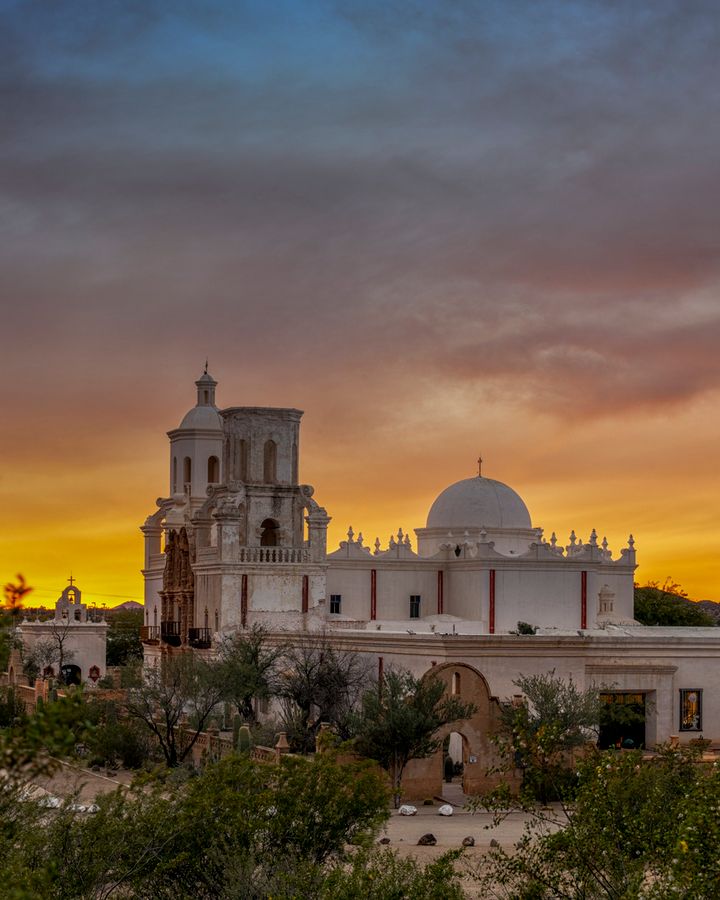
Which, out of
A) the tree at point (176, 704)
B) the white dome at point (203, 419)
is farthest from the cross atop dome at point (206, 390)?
the tree at point (176, 704)

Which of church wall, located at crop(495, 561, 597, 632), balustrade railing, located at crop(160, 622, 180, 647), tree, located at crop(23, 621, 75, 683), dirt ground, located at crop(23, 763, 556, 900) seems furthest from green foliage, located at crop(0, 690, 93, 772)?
tree, located at crop(23, 621, 75, 683)

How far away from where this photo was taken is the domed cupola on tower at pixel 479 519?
63.4 meters

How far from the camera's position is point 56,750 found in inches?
427

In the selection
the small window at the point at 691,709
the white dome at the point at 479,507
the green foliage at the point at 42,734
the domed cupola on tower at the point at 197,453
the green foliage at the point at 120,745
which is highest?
the domed cupola on tower at the point at 197,453

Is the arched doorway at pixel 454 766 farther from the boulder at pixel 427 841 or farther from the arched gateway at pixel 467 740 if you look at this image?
the boulder at pixel 427 841

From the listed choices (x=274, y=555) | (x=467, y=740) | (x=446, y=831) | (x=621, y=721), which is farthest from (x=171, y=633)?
(x=446, y=831)

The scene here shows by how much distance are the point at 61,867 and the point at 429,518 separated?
147 feet

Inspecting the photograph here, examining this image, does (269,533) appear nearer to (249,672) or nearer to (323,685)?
(249,672)

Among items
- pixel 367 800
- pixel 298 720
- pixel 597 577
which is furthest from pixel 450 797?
pixel 597 577

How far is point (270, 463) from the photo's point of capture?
2382 inches

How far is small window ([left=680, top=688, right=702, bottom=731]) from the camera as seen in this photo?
47.1m

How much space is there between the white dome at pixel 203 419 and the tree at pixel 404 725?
99.2 feet

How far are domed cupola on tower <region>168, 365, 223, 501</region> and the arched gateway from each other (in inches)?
1130

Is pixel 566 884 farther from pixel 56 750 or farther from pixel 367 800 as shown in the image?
pixel 56 750
